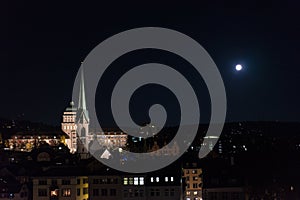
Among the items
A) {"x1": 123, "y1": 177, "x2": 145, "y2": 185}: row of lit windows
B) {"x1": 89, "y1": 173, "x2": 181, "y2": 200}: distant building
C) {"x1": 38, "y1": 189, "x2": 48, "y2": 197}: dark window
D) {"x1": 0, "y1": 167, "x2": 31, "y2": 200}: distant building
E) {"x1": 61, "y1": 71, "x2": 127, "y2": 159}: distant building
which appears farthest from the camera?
{"x1": 61, "y1": 71, "x2": 127, "y2": 159}: distant building

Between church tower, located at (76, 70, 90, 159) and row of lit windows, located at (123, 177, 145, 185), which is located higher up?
church tower, located at (76, 70, 90, 159)

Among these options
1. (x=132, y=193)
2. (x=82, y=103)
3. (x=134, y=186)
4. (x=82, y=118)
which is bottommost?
(x=132, y=193)

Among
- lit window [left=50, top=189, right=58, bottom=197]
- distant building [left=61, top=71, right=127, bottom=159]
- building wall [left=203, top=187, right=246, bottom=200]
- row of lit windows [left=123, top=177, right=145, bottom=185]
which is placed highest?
distant building [left=61, top=71, right=127, bottom=159]

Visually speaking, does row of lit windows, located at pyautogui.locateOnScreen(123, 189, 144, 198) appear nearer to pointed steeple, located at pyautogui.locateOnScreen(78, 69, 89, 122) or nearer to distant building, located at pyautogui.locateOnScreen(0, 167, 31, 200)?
distant building, located at pyautogui.locateOnScreen(0, 167, 31, 200)

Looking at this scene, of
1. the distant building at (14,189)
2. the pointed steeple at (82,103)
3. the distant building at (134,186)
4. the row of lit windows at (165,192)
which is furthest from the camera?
the pointed steeple at (82,103)

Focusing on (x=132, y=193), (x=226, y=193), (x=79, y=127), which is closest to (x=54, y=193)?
(x=132, y=193)

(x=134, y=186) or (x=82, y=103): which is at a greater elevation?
(x=82, y=103)

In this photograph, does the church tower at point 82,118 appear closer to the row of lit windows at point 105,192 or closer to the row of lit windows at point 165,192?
the row of lit windows at point 105,192

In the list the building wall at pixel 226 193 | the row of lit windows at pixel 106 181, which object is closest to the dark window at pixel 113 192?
the row of lit windows at pixel 106 181

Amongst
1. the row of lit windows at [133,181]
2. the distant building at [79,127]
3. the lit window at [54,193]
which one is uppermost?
the distant building at [79,127]

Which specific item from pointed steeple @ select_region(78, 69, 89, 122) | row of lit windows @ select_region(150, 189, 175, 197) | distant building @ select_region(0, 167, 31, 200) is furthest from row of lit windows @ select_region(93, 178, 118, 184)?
pointed steeple @ select_region(78, 69, 89, 122)

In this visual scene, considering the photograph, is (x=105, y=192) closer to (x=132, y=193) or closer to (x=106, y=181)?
(x=106, y=181)

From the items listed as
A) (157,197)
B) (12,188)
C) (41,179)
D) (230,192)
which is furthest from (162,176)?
(12,188)

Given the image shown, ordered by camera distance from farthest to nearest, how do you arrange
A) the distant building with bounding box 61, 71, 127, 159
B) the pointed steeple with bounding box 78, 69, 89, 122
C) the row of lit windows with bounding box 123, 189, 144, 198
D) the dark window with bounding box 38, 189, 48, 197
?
the pointed steeple with bounding box 78, 69, 89, 122 < the distant building with bounding box 61, 71, 127, 159 < the dark window with bounding box 38, 189, 48, 197 < the row of lit windows with bounding box 123, 189, 144, 198
